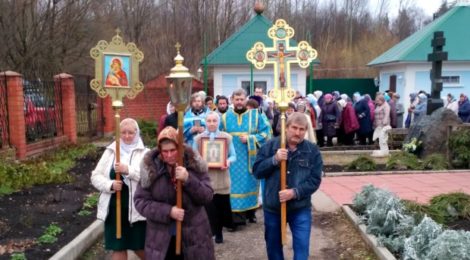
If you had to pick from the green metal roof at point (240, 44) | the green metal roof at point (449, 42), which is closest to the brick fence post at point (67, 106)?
the green metal roof at point (240, 44)

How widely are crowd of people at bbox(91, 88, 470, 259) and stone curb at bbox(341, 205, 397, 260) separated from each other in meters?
1.04

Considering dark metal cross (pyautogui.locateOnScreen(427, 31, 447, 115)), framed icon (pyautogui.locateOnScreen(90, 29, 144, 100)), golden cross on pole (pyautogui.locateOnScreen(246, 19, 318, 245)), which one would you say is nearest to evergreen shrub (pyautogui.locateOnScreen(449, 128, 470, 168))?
dark metal cross (pyautogui.locateOnScreen(427, 31, 447, 115))

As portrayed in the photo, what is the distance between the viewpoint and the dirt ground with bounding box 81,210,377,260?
591cm

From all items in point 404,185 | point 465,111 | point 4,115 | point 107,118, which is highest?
point 4,115

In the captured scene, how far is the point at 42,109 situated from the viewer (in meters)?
13.2

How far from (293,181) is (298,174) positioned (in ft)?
0.26

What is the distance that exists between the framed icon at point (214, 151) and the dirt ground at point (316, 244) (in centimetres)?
100

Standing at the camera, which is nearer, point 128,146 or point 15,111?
point 128,146

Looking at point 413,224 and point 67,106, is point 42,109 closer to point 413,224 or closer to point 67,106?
point 67,106

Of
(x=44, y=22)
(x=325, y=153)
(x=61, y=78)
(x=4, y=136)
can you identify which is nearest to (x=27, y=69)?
(x=44, y=22)

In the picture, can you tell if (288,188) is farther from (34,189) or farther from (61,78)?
(61,78)

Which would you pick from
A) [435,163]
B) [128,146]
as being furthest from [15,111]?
[435,163]

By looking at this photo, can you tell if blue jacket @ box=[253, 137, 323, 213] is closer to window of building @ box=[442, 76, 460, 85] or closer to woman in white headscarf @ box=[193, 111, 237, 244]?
Result: woman in white headscarf @ box=[193, 111, 237, 244]

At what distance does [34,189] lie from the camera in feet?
28.6
